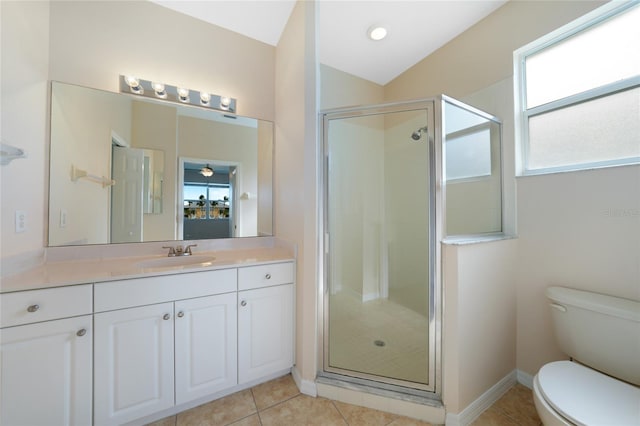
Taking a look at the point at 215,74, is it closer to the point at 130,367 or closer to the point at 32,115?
the point at 32,115

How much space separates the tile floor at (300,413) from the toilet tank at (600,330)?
0.48 meters

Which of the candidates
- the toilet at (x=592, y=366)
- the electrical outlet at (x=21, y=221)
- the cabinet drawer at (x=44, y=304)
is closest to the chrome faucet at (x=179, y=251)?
the cabinet drawer at (x=44, y=304)

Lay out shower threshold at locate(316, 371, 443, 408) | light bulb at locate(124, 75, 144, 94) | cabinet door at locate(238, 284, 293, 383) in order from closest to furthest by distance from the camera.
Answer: shower threshold at locate(316, 371, 443, 408)
cabinet door at locate(238, 284, 293, 383)
light bulb at locate(124, 75, 144, 94)

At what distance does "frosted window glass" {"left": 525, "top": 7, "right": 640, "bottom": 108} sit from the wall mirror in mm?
2045

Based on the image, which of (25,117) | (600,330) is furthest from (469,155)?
(25,117)

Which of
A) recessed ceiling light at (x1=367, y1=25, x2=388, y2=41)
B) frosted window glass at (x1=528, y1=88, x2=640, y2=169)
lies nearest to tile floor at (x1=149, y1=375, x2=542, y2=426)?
frosted window glass at (x1=528, y1=88, x2=640, y2=169)

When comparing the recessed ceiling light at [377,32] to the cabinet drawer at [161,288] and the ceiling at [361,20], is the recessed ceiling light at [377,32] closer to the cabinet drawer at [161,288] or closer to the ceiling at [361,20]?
the ceiling at [361,20]

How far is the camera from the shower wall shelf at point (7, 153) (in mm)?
980

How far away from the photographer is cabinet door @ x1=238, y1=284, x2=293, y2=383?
1.45 m

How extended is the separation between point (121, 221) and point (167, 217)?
0.27 meters

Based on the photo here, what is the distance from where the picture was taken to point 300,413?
133 cm

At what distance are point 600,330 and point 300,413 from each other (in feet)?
5.36

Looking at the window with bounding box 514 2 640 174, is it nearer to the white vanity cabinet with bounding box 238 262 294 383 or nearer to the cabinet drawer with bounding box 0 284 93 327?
the white vanity cabinet with bounding box 238 262 294 383

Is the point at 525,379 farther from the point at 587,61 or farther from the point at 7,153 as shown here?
the point at 7,153
